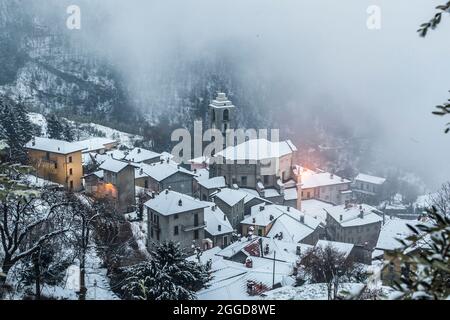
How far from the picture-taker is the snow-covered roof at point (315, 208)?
42000 millimetres

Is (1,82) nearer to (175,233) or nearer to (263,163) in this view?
(263,163)

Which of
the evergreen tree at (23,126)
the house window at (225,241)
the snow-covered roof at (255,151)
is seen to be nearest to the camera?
the house window at (225,241)

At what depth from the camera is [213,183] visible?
37.7m

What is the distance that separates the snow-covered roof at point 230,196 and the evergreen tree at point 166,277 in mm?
14761

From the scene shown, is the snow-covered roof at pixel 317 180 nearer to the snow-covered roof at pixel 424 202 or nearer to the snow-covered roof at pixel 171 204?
the snow-covered roof at pixel 424 202

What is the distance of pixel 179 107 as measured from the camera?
10862 centimetres

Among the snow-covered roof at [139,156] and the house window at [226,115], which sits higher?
the house window at [226,115]

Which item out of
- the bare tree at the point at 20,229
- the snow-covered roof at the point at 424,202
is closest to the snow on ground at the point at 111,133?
the snow-covered roof at the point at 424,202

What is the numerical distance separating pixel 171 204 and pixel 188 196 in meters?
2.25

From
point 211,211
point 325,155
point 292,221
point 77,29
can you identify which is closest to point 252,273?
point 211,211

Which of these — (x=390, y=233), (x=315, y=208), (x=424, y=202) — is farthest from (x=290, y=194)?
(x=424, y=202)

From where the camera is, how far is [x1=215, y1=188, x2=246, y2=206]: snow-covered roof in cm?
3434

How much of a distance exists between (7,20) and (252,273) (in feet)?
325

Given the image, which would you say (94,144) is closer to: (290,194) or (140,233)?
(290,194)
